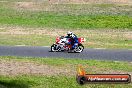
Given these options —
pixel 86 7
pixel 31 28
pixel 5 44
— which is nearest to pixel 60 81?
pixel 5 44

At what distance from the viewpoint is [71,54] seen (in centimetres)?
2783

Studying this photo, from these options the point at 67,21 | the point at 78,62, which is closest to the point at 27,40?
the point at 78,62

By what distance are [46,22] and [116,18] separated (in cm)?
844

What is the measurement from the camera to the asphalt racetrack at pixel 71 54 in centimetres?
2659

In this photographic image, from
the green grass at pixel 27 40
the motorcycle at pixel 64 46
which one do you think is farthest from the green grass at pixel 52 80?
the green grass at pixel 27 40

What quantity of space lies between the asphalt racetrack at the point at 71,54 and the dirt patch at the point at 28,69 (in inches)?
150

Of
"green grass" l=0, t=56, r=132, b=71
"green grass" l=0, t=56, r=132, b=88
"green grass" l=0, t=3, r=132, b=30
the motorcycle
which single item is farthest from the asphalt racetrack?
"green grass" l=0, t=3, r=132, b=30

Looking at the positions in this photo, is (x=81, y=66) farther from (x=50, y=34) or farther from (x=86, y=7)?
(x=86, y=7)

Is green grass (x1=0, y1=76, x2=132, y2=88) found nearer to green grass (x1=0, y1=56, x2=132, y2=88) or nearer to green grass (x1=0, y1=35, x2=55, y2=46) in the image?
green grass (x1=0, y1=56, x2=132, y2=88)

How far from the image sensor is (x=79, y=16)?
155 ft

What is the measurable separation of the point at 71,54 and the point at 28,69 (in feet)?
22.4

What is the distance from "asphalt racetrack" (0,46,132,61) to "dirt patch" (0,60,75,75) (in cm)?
380

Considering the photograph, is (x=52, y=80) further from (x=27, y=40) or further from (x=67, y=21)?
(x=67, y=21)

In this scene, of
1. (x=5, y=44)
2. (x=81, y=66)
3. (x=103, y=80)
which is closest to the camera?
(x=103, y=80)
